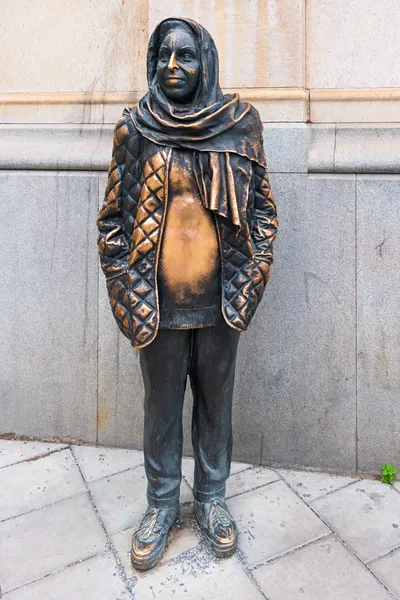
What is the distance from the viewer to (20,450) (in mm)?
4090

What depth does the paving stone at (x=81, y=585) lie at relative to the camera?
256 centimetres

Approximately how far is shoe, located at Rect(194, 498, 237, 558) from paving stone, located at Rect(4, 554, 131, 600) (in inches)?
20.7

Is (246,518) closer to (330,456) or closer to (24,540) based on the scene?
(330,456)

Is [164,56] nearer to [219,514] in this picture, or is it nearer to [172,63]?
[172,63]

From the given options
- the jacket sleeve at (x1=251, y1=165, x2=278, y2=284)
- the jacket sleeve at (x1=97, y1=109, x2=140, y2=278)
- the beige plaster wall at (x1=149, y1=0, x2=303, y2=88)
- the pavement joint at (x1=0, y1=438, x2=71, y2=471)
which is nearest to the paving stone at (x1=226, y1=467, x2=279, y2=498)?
the pavement joint at (x1=0, y1=438, x2=71, y2=471)

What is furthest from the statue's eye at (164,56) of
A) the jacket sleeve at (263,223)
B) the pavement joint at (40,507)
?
the pavement joint at (40,507)

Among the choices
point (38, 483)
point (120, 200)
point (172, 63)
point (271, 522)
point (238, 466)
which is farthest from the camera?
point (238, 466)

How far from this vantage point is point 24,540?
2.98 m

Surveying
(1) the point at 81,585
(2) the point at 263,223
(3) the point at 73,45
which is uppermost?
(3) the point at 73,45

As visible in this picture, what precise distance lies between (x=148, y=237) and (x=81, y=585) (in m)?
1.82

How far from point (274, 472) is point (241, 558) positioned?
1029mm

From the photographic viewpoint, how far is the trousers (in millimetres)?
2658

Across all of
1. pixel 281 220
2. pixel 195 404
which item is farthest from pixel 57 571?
pixel 281 220

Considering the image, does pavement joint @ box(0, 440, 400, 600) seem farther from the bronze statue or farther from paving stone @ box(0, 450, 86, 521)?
the bronze statue
